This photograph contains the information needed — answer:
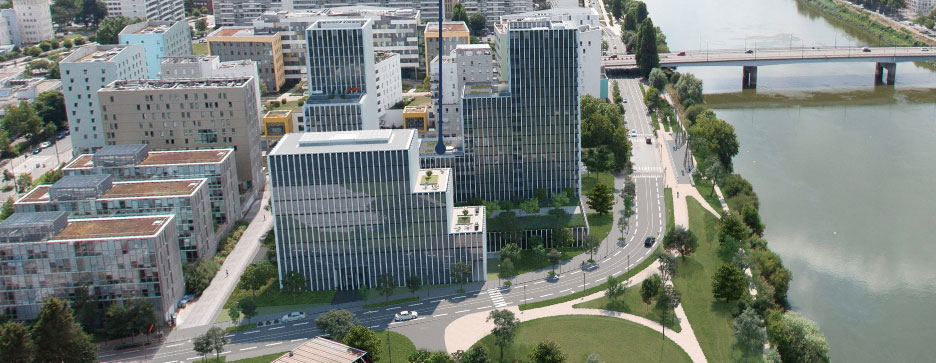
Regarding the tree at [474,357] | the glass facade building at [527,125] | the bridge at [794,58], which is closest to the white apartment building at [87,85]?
the glass facade building at [527,125]

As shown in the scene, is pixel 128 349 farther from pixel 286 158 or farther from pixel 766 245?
pixel 766 245

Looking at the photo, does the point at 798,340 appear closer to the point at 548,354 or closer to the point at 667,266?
the point at 667,266

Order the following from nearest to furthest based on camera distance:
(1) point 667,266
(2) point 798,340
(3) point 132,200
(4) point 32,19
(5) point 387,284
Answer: (2) point 798,340
(5) point 387,284
(1) point 667,266
(3) point 132,200
(4) point 32,19

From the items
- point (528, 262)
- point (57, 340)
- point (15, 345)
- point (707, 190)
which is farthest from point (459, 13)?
point (15, 345)

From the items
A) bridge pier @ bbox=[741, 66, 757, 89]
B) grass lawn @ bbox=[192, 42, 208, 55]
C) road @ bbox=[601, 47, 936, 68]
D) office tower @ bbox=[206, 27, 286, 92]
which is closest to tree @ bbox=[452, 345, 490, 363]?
office tower @ bbox=[206, 27, 286, 92]

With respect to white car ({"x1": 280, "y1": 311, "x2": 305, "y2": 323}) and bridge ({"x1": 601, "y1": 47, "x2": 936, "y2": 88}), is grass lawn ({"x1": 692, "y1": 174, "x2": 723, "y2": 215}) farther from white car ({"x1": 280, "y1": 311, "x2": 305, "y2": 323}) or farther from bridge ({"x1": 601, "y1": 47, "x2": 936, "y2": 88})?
bridge ({"x1": 601, "y1": 47, "x2": 936, "y2": 88})

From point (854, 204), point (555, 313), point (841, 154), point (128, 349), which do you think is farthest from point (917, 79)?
point (128, 349)
